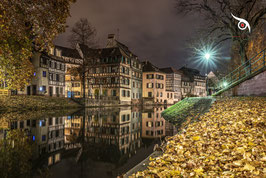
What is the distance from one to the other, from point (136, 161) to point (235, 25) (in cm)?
1959

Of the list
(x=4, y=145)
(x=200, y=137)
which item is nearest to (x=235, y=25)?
(x=200, y=137)

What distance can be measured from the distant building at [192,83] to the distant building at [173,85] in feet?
16.6

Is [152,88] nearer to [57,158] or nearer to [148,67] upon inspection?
[148,67]

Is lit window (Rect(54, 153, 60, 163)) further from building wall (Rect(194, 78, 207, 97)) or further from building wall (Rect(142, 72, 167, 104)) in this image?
building wall (Rect(194, 78, 207, 97))

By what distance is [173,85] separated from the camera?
68.9 meters

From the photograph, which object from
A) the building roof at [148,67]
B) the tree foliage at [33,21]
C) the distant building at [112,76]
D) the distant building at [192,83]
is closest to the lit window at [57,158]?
the tree foliage at [33,21]

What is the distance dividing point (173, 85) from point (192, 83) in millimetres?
19578

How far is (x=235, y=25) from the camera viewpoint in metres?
19.2

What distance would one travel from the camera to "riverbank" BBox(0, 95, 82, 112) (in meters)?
23.6

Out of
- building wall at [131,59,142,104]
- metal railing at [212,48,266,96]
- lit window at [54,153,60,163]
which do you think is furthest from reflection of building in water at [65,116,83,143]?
building wall at [131,59,142,104]

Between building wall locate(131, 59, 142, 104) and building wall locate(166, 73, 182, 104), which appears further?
building wall locate(166, 73, 182, 104)

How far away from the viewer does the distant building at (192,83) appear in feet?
256

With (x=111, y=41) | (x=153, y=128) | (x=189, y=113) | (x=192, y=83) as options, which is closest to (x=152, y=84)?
(x=111, y=41)

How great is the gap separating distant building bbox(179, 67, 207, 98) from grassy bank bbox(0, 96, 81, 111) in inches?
2234
